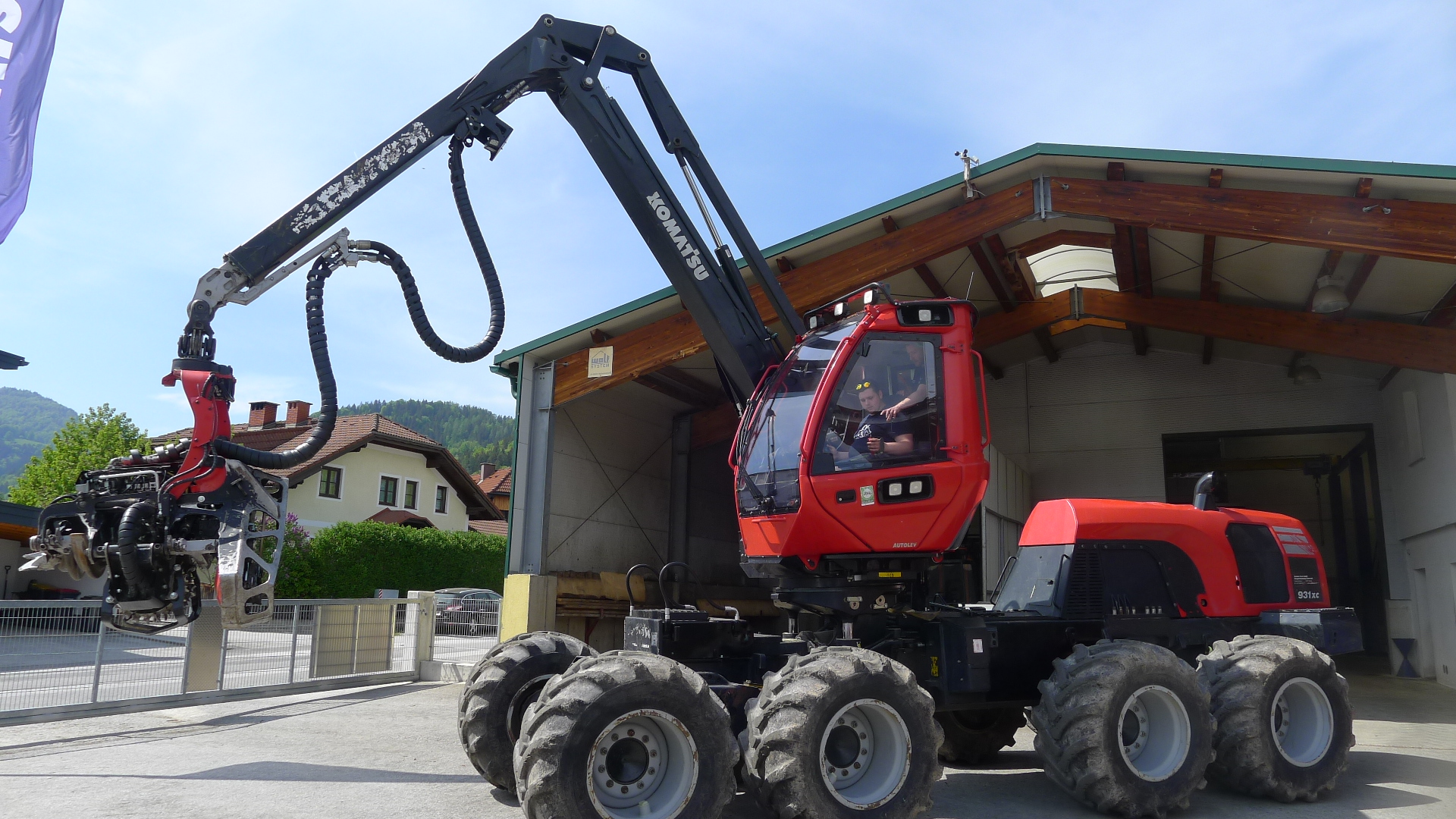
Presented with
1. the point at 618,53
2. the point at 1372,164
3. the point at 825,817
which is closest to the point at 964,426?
the point at 825,817

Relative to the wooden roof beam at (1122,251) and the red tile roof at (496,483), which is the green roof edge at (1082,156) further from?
the red tile roof at (496,483)

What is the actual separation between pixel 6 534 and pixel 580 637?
647 inches

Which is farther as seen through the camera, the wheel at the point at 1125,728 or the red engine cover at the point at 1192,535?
the red engine cover at the point at 1192,535

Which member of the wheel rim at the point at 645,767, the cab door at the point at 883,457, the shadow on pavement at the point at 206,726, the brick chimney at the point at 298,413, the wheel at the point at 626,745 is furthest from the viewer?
the brick chimney at the point at 298,413

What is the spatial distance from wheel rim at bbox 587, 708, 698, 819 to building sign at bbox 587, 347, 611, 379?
848 centimetres

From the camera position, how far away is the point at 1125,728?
6.10m

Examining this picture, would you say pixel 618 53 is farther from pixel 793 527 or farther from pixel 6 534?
pixel 6 534

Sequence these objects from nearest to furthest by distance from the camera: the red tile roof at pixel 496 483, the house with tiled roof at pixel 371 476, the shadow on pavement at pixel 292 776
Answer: the shadow on pavement at pixel 292 776, the house with tiled roof at pixel 371 476, the red tile roof at pixel 496 483

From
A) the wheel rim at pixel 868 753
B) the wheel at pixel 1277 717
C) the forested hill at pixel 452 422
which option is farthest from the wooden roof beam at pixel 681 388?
the forested hill at pixel 452 422

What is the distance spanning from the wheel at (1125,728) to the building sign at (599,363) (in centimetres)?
808

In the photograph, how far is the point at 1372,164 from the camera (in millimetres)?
9438

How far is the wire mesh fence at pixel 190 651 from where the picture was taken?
8.94 m

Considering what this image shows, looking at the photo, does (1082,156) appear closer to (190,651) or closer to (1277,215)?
(1277,215)

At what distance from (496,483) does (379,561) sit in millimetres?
34089
